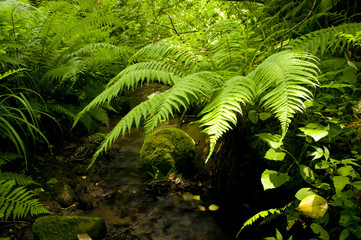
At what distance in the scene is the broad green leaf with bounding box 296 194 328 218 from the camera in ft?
3.21

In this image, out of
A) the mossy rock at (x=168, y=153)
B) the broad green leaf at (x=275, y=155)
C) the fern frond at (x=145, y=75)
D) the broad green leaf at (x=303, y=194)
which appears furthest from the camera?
the mossy rock at (x=168, y=153)

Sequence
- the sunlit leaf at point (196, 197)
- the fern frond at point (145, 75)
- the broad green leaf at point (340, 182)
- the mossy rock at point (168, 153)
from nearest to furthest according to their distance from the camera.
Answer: the broad green leaf at point (340, 182) < the fern frond at point (145, 75) < the sunlit leaf at point (196, 197) < the mossy rock at point (168, 153)

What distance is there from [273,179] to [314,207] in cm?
21

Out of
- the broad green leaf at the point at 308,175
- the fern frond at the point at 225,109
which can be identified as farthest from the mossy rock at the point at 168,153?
the broad green leaf at the point at 308,175

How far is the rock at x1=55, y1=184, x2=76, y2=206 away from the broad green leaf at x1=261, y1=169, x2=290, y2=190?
5.50 ft

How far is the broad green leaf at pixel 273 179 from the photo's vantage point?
110cm

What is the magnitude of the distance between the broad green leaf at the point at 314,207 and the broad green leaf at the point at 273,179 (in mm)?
128

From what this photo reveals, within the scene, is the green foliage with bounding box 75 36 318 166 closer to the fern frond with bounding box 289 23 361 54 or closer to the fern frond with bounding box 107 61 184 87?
the fern frond with bounding box 107 61 184 87

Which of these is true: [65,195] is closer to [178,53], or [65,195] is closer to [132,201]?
[132,201]

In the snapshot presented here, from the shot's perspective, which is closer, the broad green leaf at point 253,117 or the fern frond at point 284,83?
the fern frond at point 284,83

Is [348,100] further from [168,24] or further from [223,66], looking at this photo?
[168,24]

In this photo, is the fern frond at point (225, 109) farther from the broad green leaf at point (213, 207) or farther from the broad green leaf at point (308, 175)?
the broad green leaf at point (213, 207)

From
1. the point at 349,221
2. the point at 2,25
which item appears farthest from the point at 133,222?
the point at 2,25

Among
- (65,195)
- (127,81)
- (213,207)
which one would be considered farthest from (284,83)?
(65,195)
